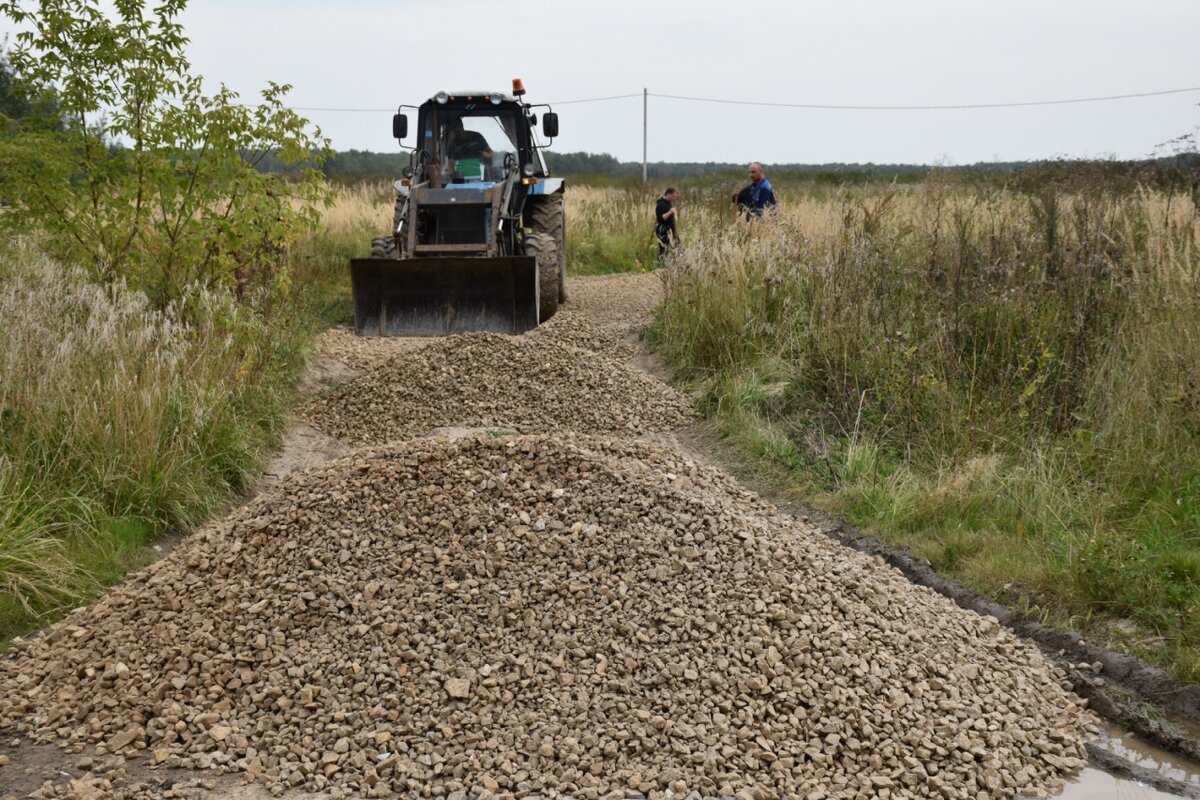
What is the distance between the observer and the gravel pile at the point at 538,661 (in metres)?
3.29

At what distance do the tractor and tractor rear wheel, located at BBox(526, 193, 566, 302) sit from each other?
0.04 ft

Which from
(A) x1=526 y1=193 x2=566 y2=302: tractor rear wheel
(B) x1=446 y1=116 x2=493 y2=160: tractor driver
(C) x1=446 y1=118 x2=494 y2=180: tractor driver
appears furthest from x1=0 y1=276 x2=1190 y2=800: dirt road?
(A) x1=526 y1=193 x2=566 y2=302: tractor rear wheel

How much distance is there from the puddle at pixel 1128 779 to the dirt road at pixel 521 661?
80mm

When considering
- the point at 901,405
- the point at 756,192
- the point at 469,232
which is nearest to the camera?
the point at 901,405

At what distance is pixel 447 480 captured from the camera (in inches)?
180

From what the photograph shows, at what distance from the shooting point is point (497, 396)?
25.1 feet

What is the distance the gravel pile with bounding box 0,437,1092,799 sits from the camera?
329 centimetres

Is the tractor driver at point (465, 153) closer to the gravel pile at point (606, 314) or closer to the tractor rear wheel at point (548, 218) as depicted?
the tractor rear wheel at point (548, 218)

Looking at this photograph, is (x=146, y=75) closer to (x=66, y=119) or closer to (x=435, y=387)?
Answer: (x=66, y=119)

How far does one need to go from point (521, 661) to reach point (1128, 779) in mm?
2037

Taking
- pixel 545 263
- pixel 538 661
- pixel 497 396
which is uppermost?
pixel 545 263

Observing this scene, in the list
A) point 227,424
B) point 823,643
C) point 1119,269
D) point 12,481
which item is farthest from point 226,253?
point 1119,269

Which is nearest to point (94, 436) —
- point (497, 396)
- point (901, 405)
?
point (497, 396)

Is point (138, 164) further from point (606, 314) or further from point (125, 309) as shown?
point (606, 314)
